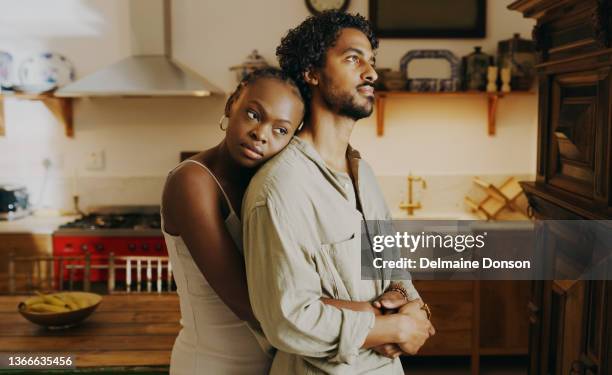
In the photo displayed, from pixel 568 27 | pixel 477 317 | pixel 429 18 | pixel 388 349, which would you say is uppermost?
pixel 429 18

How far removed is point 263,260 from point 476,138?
133 inches

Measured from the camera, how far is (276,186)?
129 cm

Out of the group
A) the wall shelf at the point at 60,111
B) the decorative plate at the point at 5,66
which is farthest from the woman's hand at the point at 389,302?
the decorative plate at the point at 5,66

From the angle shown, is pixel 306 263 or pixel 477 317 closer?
pixel 306 263

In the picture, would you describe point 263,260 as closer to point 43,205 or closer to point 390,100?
point 390,100

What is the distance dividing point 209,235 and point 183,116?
10.4ft

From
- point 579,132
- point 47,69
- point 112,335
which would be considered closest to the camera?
point 579,132

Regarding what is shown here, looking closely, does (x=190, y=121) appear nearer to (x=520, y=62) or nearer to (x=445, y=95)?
(x=445, y=95)

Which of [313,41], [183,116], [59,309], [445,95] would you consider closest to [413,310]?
[313,41]

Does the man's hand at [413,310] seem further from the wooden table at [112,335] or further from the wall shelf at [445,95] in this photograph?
the wall shelf at [445,95]

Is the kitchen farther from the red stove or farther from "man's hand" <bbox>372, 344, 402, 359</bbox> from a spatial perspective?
"man's hand" <bbox>372, 344, 402, 359</bbox>

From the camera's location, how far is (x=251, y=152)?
1.40 metres

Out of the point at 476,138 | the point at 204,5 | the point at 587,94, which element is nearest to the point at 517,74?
the point at 476,138

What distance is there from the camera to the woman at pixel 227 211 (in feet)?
4.54
